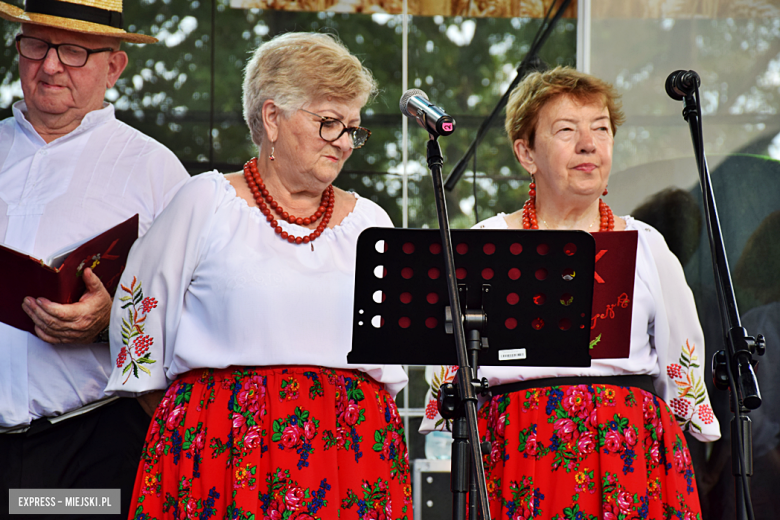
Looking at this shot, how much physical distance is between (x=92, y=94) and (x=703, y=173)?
205 cm

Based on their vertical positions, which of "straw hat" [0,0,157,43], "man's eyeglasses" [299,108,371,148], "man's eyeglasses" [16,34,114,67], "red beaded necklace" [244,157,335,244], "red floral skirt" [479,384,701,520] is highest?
"straw hat" [0,0,157,43]

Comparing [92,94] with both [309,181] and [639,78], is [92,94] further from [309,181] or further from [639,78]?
[639,78]

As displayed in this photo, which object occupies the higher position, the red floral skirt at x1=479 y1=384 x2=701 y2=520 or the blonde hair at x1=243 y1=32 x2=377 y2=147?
the blonde hair at x1=243 y1=32 x2=377 y2=147

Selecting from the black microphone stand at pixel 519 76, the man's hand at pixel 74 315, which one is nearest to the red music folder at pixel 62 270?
the man's hand at pixel 74 315

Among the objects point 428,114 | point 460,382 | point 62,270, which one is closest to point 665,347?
point 460,382

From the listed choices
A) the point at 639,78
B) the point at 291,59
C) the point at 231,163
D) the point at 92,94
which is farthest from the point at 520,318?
the point at 231,163

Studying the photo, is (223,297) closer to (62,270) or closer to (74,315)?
(62,270)

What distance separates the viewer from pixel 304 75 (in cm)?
222

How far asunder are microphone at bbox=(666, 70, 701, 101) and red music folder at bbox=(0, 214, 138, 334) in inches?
59.9

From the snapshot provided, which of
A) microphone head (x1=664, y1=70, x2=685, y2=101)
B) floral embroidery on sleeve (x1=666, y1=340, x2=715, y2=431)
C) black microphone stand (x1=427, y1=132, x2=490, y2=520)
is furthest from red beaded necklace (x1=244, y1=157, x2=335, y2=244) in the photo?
floral embroidery on sleeve (x1=666, y1=340, x2=715, y2=431)

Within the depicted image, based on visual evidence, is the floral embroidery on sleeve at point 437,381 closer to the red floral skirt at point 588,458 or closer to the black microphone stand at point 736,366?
the red floral skirt at point 588,458

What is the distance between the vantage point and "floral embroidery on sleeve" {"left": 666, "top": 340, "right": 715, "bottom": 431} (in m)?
2.37

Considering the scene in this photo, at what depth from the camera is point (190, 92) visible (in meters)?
3.89

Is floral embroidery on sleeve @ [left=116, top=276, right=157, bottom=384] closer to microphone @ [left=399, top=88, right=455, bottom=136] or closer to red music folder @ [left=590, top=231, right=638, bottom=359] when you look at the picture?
microphone @ [left=399, top=88, right=455, bottom=136]
